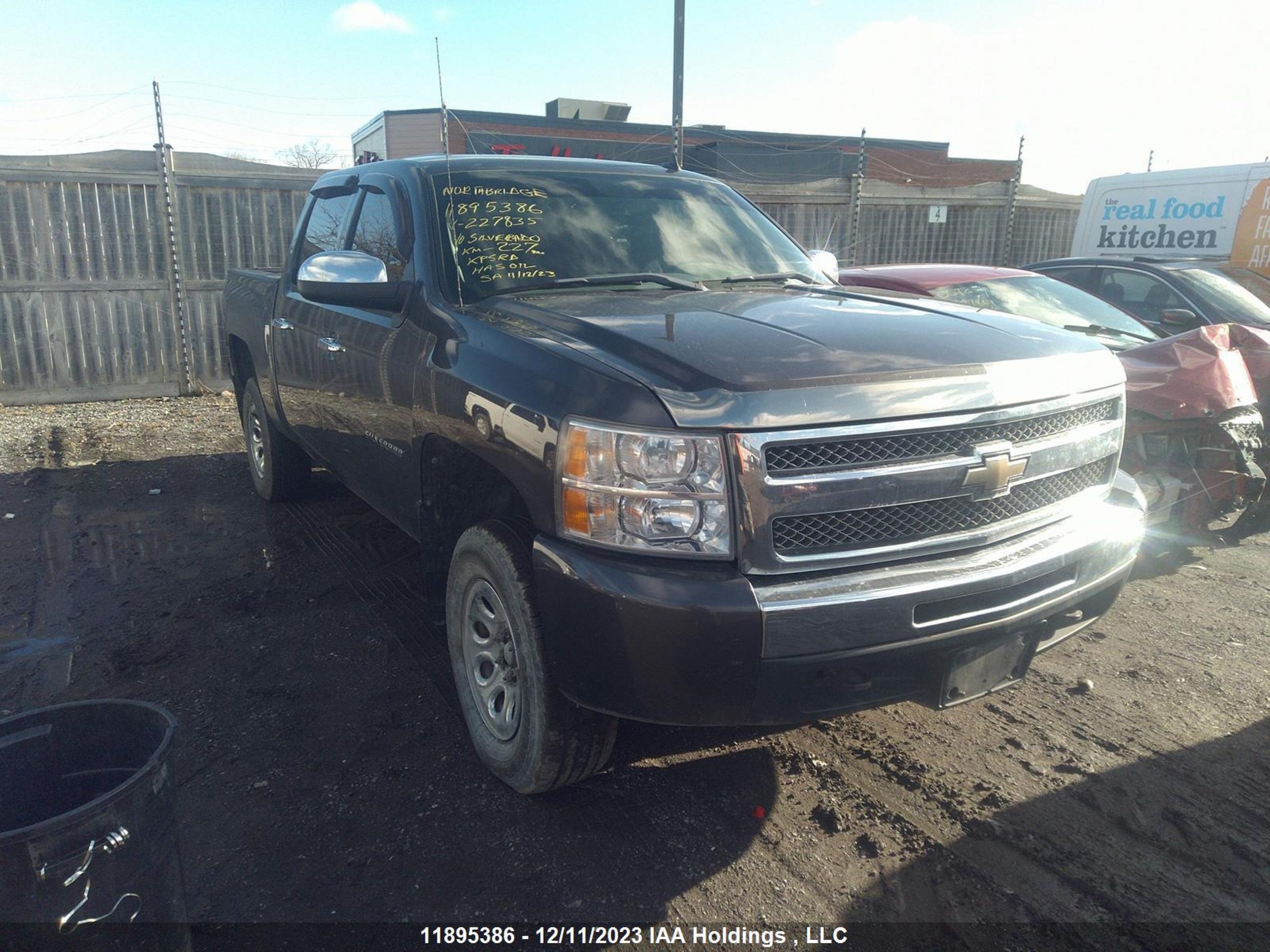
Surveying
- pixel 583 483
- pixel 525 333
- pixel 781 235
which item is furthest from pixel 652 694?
pixel 781 235

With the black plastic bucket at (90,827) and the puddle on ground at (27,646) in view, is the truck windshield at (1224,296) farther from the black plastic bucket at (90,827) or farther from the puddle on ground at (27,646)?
the puddle on ground at (27,646)

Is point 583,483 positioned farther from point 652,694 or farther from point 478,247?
point 478,247

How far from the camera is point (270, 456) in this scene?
5.89 meters

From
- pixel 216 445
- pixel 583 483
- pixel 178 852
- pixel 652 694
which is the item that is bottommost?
pixel 216 445

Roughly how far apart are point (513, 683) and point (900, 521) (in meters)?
1.29

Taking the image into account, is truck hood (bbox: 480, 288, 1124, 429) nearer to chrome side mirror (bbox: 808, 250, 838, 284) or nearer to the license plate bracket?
the license plate bracket

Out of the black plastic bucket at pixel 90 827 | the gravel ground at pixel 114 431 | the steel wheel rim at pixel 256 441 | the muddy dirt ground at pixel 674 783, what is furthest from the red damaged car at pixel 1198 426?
the gravel ground at pixel 114 431

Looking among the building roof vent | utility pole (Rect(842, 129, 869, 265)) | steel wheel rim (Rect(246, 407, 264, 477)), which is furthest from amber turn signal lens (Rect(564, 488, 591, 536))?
the building roof vent

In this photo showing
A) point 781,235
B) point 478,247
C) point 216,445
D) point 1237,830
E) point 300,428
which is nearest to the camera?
point 1237,830

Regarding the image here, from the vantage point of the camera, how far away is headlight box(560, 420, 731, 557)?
7.61 feet

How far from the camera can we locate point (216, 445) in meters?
8.16

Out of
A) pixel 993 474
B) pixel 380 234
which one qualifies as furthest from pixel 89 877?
pixel 380 234

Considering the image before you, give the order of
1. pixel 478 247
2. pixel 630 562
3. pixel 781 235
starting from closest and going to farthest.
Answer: pixel 630 562 < pixel 478 247 < pixel 781 235

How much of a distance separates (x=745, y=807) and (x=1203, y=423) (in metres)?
3.75
